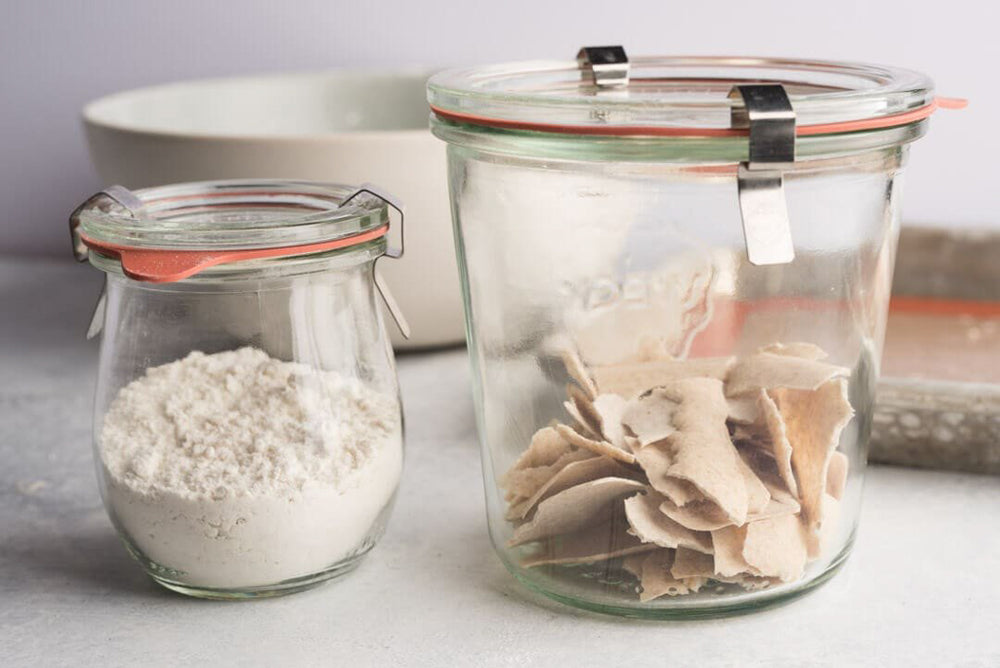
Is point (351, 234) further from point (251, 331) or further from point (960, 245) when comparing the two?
point (960, 245)

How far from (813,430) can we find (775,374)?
3cm

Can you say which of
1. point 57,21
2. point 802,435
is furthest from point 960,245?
point 57,21

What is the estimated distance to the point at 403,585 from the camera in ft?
2.01

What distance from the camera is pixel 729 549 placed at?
53 centimetres

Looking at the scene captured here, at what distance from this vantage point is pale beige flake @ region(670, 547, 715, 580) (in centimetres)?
54

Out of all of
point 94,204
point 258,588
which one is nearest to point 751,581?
point 258,588

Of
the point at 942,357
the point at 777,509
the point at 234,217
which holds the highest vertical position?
the point at 234,217

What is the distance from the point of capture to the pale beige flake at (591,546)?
55 cm

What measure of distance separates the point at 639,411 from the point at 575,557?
8 cm

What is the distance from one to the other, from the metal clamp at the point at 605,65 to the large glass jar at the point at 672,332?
0.10 meters

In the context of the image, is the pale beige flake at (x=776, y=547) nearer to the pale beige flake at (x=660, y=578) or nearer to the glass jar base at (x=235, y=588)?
the pale beige flake at (x=660, y=578)

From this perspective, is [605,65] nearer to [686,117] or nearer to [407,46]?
[686,117]

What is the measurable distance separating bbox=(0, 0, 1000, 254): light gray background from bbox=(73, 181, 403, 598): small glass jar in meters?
0.65

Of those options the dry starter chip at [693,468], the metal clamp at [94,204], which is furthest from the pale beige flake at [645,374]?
the metal clamp at [94,204]
